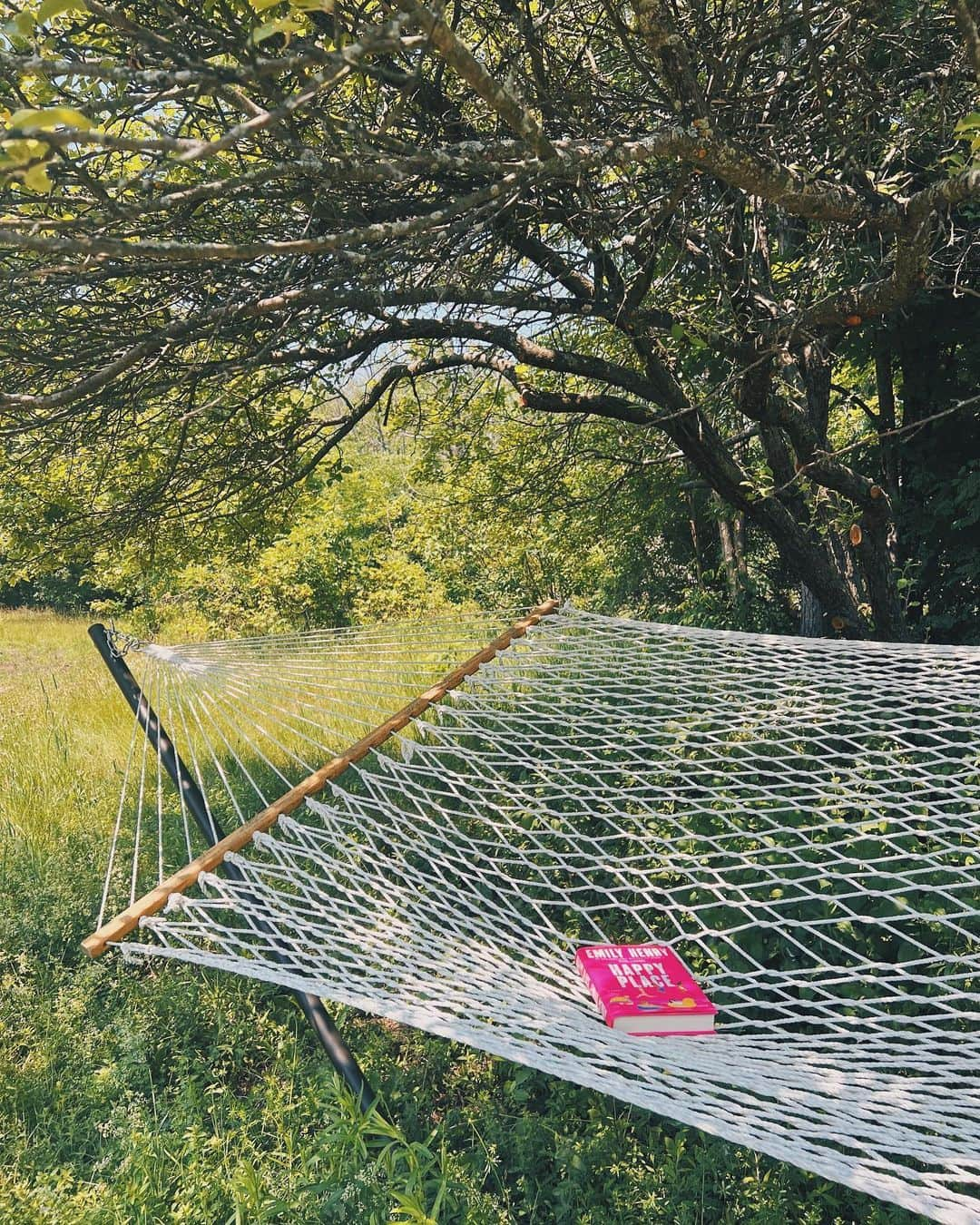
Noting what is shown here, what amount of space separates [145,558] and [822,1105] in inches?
133

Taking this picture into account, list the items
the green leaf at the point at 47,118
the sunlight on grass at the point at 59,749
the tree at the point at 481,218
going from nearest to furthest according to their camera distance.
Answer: the green leaf at the point at 47,118, the tree at the point at 481,218, the sunlight on grass at the point at 59,749

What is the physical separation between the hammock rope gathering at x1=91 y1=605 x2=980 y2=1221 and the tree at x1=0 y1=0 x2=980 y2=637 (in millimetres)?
674

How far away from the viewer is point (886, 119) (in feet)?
10.0

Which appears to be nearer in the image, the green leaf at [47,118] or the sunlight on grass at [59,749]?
the green leaf at [47,118]

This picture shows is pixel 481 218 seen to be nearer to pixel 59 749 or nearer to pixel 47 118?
pixel 47 118

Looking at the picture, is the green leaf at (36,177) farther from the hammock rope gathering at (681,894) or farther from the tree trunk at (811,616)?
the tree trunk at (811,616)

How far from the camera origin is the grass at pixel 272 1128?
1.69 meters

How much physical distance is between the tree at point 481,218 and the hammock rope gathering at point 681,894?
0.67m

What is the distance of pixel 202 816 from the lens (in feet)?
7.38

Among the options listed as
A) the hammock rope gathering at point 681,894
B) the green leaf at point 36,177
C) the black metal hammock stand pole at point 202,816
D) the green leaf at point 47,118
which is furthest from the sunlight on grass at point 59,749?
the green leaf at point 47,118

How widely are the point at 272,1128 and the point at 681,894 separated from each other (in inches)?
42.8

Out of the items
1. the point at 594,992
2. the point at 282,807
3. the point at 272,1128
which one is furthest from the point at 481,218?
the point at 272,1128

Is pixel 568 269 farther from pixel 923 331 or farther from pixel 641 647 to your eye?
pixel 923 331

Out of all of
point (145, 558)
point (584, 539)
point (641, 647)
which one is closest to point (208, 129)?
point (145, 558)
